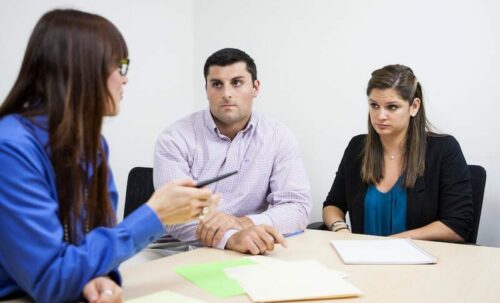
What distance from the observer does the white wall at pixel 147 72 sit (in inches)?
106

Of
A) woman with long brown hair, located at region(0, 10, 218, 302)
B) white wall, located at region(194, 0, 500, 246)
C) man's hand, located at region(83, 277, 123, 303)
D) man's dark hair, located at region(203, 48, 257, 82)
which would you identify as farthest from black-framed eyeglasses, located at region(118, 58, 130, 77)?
white wall, located at region(194, 0, 500, 246)

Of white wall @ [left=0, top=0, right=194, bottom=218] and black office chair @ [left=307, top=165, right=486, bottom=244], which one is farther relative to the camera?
white wall @ [left=0, top=0, right=194, bottom=218]

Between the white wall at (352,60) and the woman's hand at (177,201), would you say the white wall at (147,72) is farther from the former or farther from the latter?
the woman's hand at (177,201)

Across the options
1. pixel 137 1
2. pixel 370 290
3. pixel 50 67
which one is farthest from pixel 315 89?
pixel 50 67

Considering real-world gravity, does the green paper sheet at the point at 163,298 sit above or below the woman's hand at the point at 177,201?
below

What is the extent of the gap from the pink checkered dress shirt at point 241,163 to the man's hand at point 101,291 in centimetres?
95

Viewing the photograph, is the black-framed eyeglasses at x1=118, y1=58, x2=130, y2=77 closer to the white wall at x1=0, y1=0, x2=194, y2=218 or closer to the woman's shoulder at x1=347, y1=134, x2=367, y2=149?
the white wall at x1=0, y1=0, x2=194, y2=218

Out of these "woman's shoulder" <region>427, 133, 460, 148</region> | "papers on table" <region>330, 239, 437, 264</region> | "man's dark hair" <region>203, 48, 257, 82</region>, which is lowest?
"papers on table" <region>330, 239, 437, 264</region>

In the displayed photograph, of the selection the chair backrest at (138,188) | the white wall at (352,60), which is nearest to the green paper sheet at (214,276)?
the chair backrest at (138,188)

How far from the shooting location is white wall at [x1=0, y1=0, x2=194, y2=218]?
2686 mm

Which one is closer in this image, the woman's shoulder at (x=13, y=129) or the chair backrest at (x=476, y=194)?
the woman's shoulder at (x=13, y=129)

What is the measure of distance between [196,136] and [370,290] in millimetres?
1157

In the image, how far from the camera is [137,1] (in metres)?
2.84

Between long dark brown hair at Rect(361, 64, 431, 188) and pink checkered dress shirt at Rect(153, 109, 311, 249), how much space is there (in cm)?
40
